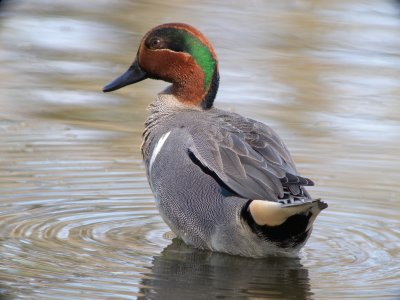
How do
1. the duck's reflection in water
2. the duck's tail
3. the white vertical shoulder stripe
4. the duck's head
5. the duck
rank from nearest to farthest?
the duck's reflection in water
the duck's tail
the duck
the white vertical shoulder stripe
the duck's head

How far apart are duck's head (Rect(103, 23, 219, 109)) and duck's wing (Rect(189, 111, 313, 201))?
12.9 inches

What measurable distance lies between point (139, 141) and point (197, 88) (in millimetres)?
1507

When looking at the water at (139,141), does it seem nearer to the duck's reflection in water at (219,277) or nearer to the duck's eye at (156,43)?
the duck's reflection in water at (219,277)

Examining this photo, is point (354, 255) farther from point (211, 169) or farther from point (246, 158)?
point (211, 169)

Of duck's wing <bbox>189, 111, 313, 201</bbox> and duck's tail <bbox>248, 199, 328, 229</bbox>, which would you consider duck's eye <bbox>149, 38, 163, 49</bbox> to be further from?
duck's tail <bbox>248, 199, 328, 229</bbox>

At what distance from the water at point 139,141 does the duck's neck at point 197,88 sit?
69 cm

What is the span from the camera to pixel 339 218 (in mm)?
6547

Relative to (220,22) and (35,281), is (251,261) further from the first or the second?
(220,22)

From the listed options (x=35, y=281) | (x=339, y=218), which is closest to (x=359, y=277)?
(x=339, y=218)

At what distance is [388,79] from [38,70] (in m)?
2.97

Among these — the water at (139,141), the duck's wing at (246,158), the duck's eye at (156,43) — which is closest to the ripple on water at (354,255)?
the water at (139,141)

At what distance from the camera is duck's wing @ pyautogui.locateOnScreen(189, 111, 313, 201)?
5.68 meters

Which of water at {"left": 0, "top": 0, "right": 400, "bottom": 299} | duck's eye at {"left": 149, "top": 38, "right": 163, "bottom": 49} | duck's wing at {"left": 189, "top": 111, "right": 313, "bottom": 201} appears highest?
duck's eye at {"left": 149, "top": 38, "right": 163, "bottom": 49}

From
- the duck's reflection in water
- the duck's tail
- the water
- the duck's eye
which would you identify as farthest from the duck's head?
the duck's tail
